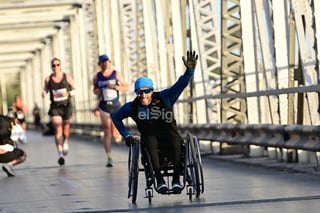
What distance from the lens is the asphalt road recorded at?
10.9 meters

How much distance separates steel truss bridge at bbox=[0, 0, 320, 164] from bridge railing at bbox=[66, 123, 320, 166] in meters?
0.29

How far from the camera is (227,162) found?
1864 centimetres

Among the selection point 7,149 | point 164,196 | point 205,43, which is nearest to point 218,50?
point 205,43

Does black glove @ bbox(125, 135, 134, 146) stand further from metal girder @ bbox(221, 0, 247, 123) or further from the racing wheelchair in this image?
→ metal girder @ bbox(221, 0, 247, 123)

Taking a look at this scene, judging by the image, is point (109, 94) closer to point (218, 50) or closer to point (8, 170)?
point (8, 170)

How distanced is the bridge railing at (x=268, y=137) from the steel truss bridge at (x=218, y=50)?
0.29 m

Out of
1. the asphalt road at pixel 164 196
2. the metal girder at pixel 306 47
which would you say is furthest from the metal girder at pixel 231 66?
the metal girder at pixel 306 47

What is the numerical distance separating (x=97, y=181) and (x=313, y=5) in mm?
3484

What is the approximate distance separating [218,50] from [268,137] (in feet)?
21.1

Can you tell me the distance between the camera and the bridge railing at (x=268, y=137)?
14906mm

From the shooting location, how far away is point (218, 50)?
23.2 metres

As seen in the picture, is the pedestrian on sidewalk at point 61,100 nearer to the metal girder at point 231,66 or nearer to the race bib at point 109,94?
the race bib at point 109,94

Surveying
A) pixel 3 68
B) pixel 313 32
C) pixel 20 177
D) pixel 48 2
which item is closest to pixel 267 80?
pixel 313 32

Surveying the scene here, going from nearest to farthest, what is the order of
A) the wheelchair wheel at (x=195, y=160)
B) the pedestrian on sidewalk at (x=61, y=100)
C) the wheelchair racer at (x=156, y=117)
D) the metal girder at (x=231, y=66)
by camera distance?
the wheelchair wheel at (x=195, y=160)
the wheelchair racer at (x=156, y=117)
the metal girder at (x=231, y=66)
the pedestrian on sidewalk at (x=61, y=100)
